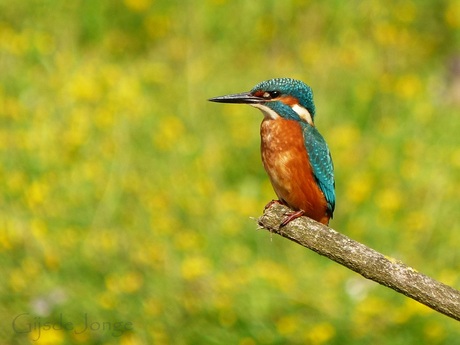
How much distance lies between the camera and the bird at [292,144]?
3.21 m

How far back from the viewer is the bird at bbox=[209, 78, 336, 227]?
321 centimetres

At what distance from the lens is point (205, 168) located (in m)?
5.87

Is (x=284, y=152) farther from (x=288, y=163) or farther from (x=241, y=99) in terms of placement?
(x=241, y=99)

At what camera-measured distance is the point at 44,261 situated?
4883 mm

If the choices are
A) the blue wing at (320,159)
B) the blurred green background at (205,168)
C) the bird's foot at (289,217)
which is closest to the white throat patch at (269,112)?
the blue wing at (320,159)

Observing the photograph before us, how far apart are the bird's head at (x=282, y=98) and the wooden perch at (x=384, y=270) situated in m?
0.96

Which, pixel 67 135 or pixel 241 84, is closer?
pixel 67 135

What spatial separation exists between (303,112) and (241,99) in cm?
32

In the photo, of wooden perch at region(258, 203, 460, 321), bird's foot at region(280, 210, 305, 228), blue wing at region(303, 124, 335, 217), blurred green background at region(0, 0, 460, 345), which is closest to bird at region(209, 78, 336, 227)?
blue wing at region(303, 124, 335, 217)

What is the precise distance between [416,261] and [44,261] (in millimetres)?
1920

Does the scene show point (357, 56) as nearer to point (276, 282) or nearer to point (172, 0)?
point (172, 0)

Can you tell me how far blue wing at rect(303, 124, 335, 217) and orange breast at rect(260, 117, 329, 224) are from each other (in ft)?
0.08

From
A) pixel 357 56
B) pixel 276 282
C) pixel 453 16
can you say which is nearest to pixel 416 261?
pixel 276 282

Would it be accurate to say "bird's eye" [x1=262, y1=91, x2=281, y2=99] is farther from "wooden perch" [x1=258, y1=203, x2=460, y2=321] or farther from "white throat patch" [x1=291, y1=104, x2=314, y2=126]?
"wooden perch" [x1=258, y1=203, x2=460, y2=321]
